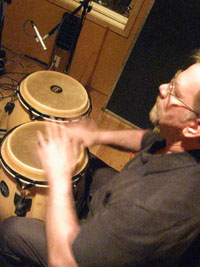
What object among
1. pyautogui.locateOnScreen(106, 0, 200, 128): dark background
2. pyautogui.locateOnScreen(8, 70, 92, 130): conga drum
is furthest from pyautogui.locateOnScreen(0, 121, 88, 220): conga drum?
pyautogui.locateOnScreen(106, 0, 200, 128): dark background

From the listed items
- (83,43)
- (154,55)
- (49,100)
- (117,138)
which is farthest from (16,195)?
(83,43)

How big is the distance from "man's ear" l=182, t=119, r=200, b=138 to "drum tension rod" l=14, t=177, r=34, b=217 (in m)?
0.59

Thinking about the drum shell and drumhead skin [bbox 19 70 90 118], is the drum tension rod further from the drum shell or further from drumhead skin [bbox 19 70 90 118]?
drumhead skin [bbox 19 70 90 118]

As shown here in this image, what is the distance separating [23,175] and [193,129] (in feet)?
2.06

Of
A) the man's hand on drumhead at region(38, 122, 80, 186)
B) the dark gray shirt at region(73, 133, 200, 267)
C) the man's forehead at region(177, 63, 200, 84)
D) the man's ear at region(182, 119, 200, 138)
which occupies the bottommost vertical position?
the man's hand on drumhead at region(38, 122, 80, 186)

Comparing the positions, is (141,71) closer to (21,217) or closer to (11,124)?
(11,124)

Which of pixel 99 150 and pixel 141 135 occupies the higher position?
pixel 141 135

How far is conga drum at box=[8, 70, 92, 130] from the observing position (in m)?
1.22

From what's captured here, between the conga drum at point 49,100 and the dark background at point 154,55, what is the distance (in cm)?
85

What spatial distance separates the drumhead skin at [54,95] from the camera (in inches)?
48.3

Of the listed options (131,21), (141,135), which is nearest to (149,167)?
(141,135)

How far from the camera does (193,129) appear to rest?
85cm

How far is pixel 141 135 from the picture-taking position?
1372 mm

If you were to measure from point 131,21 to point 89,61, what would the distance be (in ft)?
1.82
